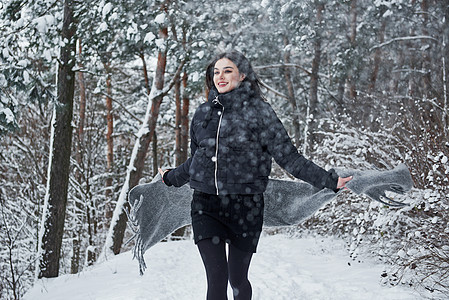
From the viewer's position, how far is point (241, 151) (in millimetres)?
2832

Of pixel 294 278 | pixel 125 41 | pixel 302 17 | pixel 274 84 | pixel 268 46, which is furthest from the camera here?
pixel 274 84

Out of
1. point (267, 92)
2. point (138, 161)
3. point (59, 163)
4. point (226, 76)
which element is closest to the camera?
point (226, 76)

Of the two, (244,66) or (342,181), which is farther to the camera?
(244,66)

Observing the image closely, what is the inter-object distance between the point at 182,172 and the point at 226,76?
783 millimetres

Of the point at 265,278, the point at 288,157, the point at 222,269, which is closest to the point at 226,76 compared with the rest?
the point at 288,157

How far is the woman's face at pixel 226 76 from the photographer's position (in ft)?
10.0

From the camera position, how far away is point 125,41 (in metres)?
9.03

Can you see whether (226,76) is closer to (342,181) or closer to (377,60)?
(342,181)

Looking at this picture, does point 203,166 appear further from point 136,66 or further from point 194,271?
point 136,66

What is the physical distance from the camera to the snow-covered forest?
4.41m

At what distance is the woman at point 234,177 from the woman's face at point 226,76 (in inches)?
2.8

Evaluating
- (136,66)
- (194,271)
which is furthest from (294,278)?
(136,66)

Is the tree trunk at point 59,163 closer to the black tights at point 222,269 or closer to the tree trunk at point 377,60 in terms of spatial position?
the black tights at point 222,269

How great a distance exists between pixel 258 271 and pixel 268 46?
861 centimetres
